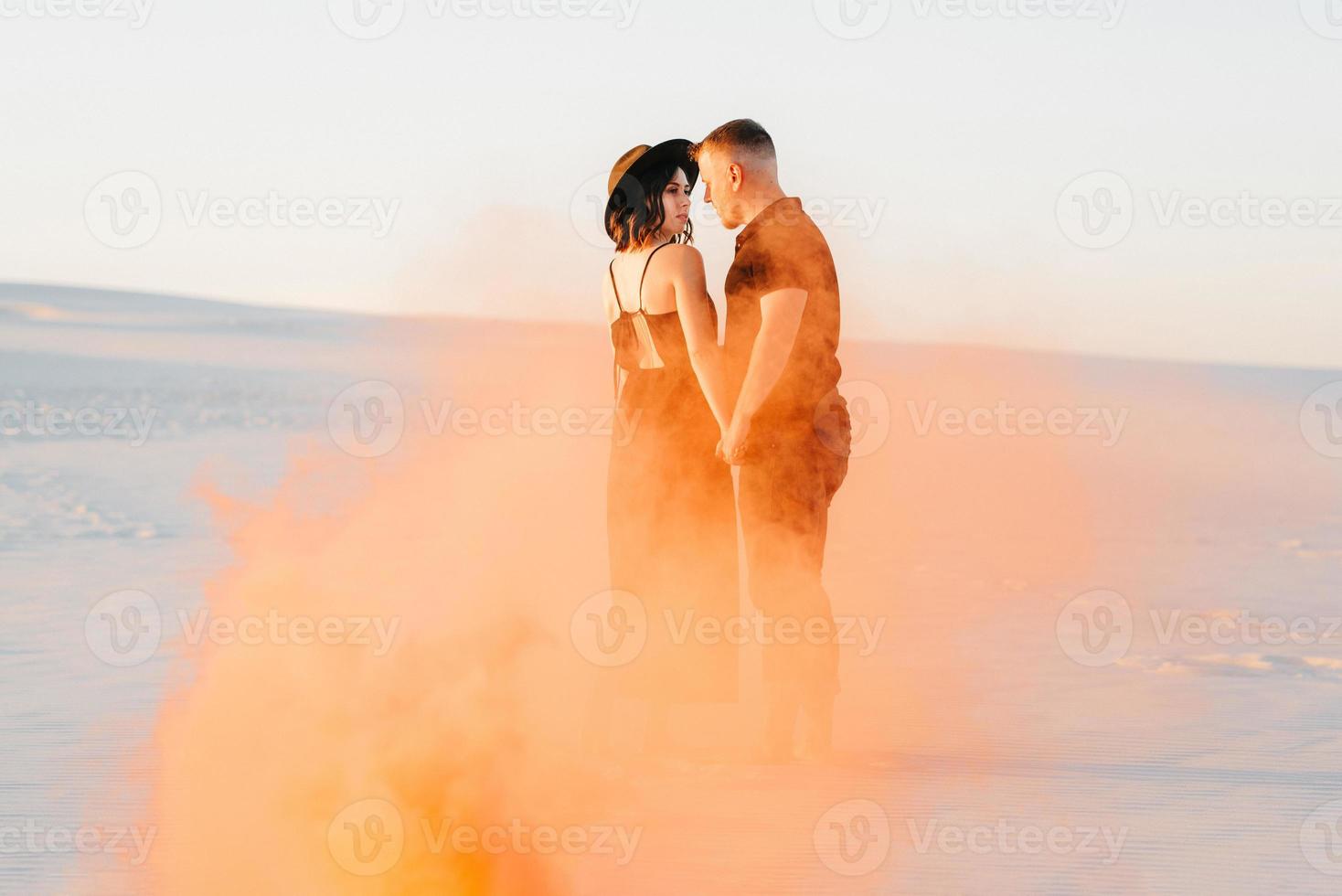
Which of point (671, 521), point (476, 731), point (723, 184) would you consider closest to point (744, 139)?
point (723, 184)

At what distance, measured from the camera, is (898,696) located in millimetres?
6246

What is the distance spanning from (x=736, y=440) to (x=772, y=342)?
0.37 meters

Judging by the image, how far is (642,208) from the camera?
198 inches

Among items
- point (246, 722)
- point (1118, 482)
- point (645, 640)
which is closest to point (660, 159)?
point (645, 640)

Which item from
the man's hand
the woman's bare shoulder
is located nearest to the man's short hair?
the woman's bare shoulder

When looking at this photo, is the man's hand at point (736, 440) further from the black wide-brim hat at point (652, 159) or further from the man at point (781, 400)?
Result: the black wide-brim hat at point (652, 159)

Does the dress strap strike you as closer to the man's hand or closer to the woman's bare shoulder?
the woman's bare shoulder

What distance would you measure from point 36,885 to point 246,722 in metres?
1.01

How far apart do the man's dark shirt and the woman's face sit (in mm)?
268

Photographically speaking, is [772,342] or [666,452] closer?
[772,342]

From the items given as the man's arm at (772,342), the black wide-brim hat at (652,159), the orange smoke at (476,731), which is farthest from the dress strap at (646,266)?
the orange smoke at (476,731)

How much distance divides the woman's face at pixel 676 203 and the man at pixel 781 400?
0.33 feet

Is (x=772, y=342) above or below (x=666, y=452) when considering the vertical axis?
above

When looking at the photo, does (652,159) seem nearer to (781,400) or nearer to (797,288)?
(797,288)
